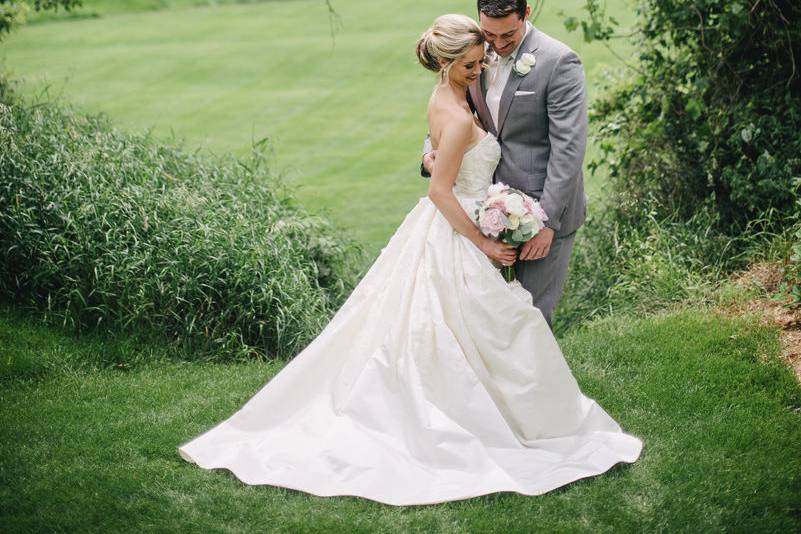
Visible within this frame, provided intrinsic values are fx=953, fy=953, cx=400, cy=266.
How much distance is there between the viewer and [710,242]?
21.1 feet

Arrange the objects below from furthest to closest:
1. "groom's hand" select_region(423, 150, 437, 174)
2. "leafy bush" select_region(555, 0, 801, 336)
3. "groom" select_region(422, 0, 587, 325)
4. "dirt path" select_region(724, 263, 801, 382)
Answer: "leafy bush" select_region(555, 0, 801, 336) → "dirt path" select_region(724, 263, 801, 382) → "groom's hand" select_region(423, 150, 437, 174) → "groom" select_region(422, 0, 587, 325)

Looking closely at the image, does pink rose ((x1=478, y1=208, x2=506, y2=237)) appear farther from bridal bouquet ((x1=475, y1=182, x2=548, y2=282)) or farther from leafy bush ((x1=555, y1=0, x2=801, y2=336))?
leafy bush ((x1=555, y1=0, x2=801, y2=336))

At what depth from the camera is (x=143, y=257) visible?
221 inches

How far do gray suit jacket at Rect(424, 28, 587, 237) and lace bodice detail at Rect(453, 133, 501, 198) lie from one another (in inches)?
4.1

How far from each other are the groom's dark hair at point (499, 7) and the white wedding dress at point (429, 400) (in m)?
0.52

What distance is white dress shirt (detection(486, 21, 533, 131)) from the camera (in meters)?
4.20

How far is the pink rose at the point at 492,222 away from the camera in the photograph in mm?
3938

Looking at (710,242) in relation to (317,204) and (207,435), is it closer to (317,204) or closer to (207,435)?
(207,435)

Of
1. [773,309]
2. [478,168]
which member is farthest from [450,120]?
[773,309]

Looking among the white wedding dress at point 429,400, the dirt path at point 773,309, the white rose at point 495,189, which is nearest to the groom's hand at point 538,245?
the white wedding dress at point 429,400

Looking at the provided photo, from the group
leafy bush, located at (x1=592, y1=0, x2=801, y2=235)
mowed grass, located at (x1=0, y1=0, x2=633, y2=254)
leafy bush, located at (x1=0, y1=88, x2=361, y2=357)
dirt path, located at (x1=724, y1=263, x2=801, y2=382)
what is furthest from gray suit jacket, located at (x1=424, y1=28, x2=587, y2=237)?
mowed grass, located at (x1=0, y1=0, x2=633, y2=254)

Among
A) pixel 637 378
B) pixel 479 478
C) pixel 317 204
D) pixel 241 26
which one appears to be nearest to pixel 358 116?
pixel 317 204

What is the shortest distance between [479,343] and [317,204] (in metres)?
6.28

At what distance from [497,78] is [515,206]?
665 mm
